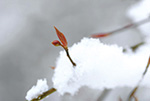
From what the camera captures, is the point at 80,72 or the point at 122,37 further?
the point at 122,37

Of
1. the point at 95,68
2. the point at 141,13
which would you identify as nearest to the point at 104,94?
the point at 95,68

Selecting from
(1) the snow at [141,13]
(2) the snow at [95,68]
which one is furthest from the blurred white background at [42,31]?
(2) the snow at [95,68]

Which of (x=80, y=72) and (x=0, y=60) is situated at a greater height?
(x=0, y=60)

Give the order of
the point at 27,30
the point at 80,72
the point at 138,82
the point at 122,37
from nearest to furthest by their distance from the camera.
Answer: the point at 80,72
the point at 138,82
the point at 122,37
the point at 27,30

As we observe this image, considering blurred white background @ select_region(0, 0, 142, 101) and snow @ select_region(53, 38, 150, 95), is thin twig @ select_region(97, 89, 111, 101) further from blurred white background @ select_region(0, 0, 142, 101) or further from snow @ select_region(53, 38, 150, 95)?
blurred white background @ select_region(0, 0, 142, 101)

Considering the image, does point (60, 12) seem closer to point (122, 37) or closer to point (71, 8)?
point (71, 8)

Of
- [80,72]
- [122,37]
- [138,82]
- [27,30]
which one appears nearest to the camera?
[80,72]

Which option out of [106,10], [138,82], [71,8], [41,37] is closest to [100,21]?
[106,10]
